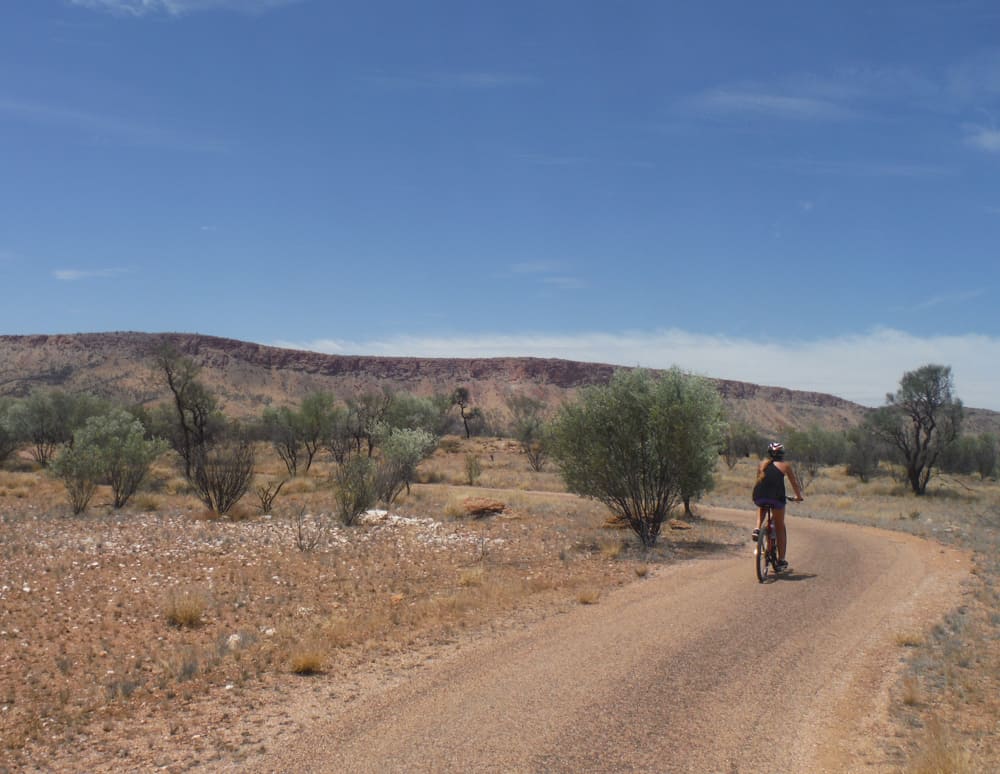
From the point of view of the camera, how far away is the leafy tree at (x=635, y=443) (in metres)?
15.9

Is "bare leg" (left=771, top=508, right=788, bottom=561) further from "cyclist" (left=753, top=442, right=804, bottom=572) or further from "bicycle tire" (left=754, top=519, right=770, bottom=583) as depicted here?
"bicycle tire" (left=754, top=519, right=770, bottom=583)

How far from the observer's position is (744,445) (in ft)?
224

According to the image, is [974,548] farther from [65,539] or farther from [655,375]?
[65,539]

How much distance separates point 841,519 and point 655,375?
1086cm

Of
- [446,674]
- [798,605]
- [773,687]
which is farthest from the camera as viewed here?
[798,605]

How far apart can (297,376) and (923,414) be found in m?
112

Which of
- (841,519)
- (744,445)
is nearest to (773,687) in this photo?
(841,519)

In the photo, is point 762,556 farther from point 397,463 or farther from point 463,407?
point 463,407

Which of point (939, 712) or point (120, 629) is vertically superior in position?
point (939, 712)

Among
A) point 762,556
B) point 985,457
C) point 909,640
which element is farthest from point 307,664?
point 985,457

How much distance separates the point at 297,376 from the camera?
438 ft

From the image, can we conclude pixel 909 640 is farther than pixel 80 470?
No

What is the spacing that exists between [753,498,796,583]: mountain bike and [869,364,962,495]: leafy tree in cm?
3479

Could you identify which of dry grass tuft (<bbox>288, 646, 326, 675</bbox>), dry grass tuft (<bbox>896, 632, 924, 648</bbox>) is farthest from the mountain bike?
dry grass tuft (<bbox>288, 646, 326, 675</bbox>)
